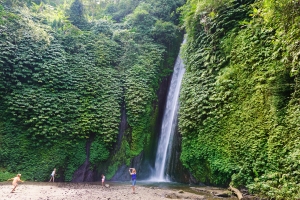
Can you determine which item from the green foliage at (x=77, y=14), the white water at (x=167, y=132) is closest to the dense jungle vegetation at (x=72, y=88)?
the green foliage at (x=77, y=14)

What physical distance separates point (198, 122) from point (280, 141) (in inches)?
176

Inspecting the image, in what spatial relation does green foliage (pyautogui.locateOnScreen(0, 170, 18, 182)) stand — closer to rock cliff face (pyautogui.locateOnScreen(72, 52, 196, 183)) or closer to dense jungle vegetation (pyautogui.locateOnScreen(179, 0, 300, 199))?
rock cliff face (pyautogui.locateOnScreen(72, 52, 196, 183))

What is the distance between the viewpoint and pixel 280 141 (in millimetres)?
7402

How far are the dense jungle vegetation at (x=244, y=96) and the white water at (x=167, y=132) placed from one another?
6.73 ft

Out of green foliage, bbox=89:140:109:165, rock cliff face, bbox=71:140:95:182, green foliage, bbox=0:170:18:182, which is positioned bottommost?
green foliage, bbox=0:170:18:182

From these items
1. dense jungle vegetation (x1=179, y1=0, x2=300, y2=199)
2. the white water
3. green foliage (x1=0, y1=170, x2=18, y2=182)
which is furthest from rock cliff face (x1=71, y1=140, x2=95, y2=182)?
dense jungle vegetation (x1=179, y1=0, x2=300, y2=199)

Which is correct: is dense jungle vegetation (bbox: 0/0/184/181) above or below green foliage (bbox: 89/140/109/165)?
above

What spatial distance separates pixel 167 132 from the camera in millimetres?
14844

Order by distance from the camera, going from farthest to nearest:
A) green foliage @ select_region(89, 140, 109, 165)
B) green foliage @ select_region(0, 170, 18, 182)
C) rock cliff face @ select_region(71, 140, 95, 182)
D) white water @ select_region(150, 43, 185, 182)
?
white water @ select_region(150, 43, 185, 182), green foliage @ select_region(89, 140, 109, 165), rock cliff face @ select_region(71, 140, 95, 182), green foliage @ select_region(0, 170, 18, 182)

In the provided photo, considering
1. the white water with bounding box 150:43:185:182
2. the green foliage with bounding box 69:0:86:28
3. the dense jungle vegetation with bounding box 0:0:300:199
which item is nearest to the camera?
the dense jungle vegetation with bounding box 0:0:300:199

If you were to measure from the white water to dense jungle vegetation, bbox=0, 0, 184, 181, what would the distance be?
0.95 metres

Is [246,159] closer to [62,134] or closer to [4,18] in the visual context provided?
[62,134]

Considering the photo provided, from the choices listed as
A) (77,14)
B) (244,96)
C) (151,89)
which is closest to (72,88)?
(151,89)

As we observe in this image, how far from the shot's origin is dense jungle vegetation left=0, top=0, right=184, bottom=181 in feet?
41.4
